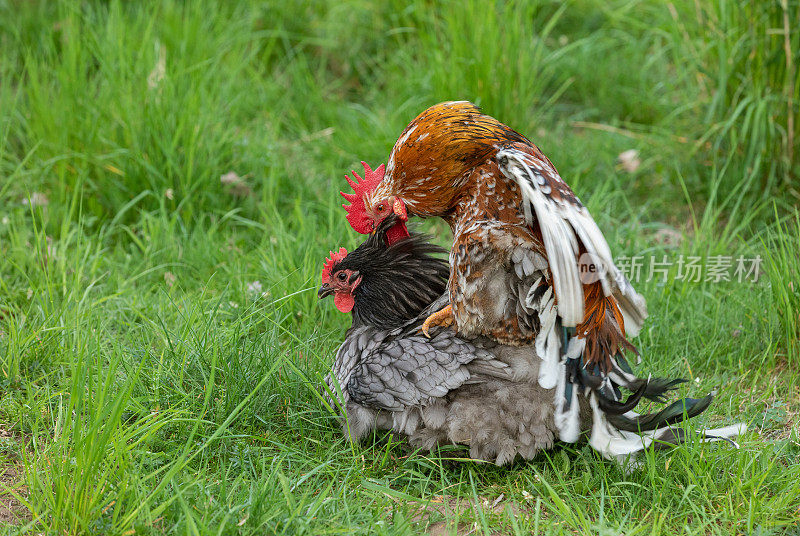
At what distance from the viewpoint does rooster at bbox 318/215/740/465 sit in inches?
105

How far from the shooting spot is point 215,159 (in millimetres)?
4383

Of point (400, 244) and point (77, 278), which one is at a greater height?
point (400, 244)

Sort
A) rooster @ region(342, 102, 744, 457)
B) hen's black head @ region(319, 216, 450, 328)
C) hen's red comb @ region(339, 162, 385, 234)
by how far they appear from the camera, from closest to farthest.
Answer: rooster @ region(342, 102, 744, 457) < hen's red comb @ region(339, 162, 385, 234) < hen's black head @ region(319, 216, 450, 328)

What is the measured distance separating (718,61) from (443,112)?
2.49 metres

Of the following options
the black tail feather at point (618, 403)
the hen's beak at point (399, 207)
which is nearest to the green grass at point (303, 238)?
the black tail feather at point (618, 403)

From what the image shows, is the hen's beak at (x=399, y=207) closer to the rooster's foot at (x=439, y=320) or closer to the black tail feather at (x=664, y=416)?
the rooster's foot at (x=439, y=320)

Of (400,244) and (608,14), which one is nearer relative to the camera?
(400,244)

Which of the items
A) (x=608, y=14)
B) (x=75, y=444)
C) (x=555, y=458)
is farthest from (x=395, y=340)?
(x=608, y=14)

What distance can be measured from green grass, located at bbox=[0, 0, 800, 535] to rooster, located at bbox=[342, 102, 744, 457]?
34cm

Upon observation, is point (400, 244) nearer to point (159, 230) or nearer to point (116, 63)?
point (159, 230)

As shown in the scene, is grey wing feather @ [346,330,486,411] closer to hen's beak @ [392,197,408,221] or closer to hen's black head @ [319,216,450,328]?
hen's black head @ [319,216,450,328]

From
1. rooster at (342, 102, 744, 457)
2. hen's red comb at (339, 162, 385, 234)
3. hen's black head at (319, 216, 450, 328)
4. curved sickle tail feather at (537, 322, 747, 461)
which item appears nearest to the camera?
rooster at (342, 102, 744, 457)

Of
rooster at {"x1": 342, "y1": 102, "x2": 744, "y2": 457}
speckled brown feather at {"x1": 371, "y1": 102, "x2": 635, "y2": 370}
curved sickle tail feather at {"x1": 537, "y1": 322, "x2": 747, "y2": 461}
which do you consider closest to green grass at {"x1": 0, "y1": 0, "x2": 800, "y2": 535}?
curved sickle tail feather at {"x1": 537, "y1": 322, "x2": 747, "y2": 461}

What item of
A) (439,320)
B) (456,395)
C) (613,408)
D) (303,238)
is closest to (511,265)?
(439,320)
